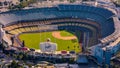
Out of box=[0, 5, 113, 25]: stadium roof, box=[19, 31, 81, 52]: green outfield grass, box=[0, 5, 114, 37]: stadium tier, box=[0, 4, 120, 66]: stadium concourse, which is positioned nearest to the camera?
box=[19, 31, 81, 52]: green outfield grass

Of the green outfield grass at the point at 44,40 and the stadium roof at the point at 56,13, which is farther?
the stadium roof at the point at 56,13

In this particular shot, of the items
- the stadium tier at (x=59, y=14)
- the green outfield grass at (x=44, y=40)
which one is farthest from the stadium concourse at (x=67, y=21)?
the green outfield grass at (x=44, y=40)

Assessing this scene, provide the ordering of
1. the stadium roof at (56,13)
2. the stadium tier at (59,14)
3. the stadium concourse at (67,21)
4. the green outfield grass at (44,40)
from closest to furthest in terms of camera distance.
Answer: the green outfield grass at (44,40)
the stadium concourse at (67,21)
the stadium tier at (59,14)
the stadium roof at (56,13)

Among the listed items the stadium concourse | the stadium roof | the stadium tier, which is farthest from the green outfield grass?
the stadium roof

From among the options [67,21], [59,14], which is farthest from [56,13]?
[67,21]

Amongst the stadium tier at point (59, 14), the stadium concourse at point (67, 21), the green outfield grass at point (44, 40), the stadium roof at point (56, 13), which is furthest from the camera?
the stadium roof at point (56, 13)

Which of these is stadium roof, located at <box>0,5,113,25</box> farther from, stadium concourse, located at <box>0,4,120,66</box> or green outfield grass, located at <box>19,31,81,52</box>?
green outfield grass, located at <box>19,31,81,52</box>

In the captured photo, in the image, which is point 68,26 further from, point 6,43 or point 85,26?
point 6,43

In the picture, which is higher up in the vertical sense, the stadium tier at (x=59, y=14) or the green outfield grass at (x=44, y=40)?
the stadium tier at (x=59, y=14)

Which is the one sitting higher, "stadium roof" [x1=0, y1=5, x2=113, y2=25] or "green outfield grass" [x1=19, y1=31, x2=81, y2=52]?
"stadium roof" [x1=0, y1=5, x2=113, y2=25]

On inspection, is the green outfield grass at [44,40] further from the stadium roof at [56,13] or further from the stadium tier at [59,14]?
the stadium roof at [56,13]
